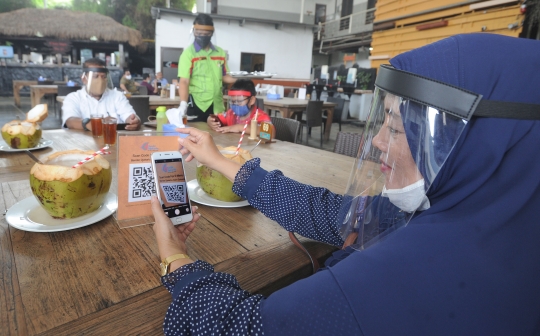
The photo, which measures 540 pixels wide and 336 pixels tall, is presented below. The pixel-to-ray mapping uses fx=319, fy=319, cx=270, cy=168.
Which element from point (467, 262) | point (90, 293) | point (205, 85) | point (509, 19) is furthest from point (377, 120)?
point (509, 19)

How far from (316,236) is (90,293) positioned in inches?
23.6

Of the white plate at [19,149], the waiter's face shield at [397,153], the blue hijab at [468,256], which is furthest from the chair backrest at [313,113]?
the blue hijab at [468,256]

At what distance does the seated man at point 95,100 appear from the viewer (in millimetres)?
2623

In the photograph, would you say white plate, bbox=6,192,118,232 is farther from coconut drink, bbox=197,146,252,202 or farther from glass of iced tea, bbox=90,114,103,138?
glass of iced tea, bbox=90,114,103,138

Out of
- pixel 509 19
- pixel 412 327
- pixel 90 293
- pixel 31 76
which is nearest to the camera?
pixel 412 327

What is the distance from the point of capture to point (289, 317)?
20.2 inches

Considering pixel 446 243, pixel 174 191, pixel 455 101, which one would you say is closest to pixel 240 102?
pixel 174 191

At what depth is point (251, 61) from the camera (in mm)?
12461

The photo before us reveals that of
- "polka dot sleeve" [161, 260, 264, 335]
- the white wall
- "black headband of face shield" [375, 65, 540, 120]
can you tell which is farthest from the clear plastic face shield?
the white wall

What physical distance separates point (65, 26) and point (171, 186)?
48.6 ft

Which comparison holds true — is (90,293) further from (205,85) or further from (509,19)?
(509,19)

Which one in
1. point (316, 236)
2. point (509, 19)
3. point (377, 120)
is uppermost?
point (509, 19)

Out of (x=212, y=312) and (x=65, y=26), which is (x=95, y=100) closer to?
(x=212, y=312)

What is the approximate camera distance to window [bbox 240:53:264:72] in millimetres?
12320
